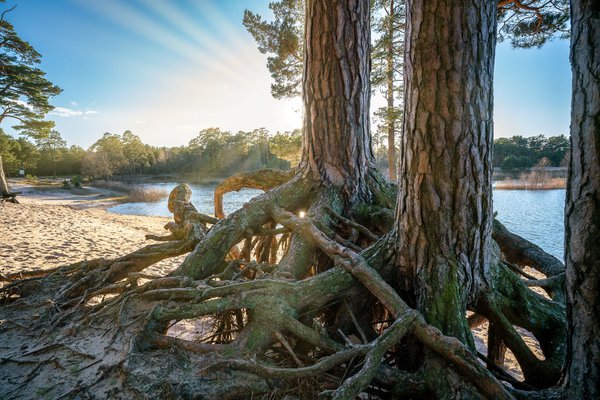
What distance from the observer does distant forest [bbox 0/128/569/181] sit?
44.1 meters

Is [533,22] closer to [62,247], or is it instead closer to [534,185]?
[62,247]

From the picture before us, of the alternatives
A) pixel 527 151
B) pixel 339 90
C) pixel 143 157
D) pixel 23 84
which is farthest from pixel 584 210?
pixel 143 157

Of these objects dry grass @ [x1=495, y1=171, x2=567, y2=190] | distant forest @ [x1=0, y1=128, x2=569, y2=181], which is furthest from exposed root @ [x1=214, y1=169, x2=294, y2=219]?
dry grass @ [x1=495, y1=171, x2=567, y2=190]

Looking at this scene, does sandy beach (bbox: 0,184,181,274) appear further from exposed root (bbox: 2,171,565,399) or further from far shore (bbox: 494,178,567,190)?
far shore (bbox: 494,178,567,190)

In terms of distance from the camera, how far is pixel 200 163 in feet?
203

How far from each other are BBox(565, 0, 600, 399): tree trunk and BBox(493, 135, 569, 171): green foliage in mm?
53111

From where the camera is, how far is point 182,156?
65.0 meters

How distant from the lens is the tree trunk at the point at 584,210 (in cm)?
104

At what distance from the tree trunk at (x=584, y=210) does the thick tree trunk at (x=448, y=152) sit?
0.51m

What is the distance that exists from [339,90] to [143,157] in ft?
210

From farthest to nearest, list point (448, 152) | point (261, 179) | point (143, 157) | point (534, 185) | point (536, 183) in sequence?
point (143, 157) → point (536, 183) → point (534, 185) → point (261, 179) → point (448, 152)

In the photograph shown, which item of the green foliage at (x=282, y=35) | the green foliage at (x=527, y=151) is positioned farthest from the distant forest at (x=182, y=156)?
the green foliage at (x=282, y=35)

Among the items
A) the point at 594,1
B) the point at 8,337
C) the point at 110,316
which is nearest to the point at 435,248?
the point at 594,1

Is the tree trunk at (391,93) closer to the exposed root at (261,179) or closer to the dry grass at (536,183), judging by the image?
the exposed root at (261,179)
